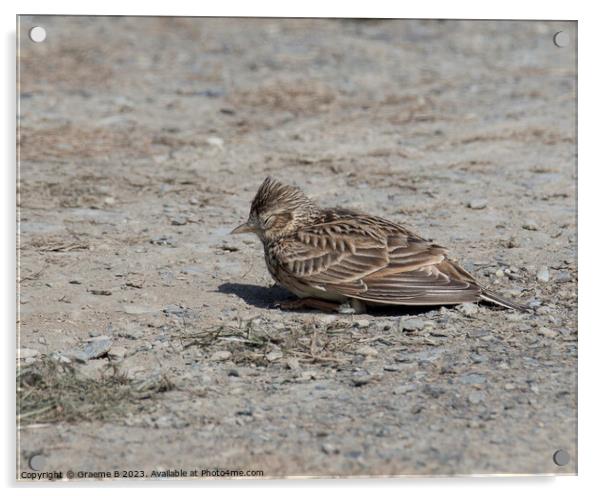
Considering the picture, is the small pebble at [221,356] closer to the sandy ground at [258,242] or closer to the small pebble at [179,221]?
the sandy ground at [258,242]

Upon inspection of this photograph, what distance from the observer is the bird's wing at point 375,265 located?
8234 mm

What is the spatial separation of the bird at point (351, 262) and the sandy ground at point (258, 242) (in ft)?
0.56

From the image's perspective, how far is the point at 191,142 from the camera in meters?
13.0

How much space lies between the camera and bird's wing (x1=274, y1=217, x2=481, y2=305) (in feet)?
27.0

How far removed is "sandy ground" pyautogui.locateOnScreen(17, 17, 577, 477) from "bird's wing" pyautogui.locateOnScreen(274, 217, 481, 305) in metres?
0.19

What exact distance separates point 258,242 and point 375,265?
7.09 ft

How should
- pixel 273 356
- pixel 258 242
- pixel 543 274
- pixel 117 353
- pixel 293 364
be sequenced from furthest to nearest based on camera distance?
pixel 258 242 < pixel 543 274 < pixel 117 353 < pixel 273 356 < pixel 293 364

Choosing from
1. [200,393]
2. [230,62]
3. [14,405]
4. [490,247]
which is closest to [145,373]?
[200,393]

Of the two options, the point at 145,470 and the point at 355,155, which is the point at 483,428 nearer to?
the point at 145,470

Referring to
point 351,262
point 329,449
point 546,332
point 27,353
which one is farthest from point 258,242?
point 329,449

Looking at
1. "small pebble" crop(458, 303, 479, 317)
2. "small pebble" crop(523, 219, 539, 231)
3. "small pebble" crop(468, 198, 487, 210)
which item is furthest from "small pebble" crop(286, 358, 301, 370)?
"small pebble" crop(468, 198, 487, 210)

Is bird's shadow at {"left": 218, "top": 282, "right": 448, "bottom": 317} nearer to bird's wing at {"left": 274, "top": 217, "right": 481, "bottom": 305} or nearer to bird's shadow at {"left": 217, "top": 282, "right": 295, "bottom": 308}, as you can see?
bird's shadow at {"left": 217, "top": 282, "right": 295, "bottom": 308}

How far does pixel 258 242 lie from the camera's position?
1037 centimetres

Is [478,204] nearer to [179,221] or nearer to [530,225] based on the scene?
[530,225]
